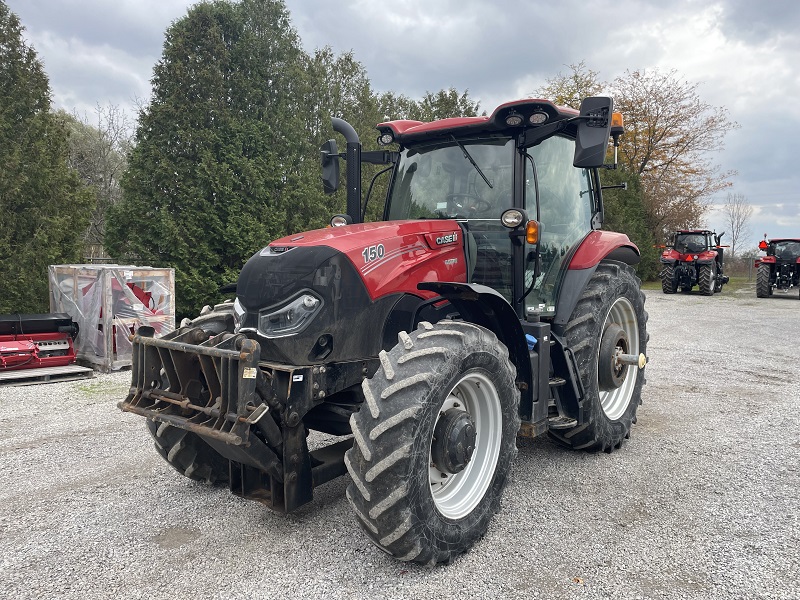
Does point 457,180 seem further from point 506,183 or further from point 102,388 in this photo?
point 102,388

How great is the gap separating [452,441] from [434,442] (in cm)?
10

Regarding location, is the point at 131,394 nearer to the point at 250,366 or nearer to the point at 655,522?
the point at 250,366

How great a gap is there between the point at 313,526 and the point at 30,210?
801 cm

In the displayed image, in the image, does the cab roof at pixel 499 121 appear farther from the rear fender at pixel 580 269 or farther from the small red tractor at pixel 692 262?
the small red tractor at pixel 692 262

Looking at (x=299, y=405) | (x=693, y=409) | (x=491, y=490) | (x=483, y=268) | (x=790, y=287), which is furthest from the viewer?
(x=790, y=287)

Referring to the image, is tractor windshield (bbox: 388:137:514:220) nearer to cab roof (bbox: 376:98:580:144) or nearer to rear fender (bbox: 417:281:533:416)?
cab roof (bbox: 376:98:580:144)

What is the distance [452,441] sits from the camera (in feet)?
9.70

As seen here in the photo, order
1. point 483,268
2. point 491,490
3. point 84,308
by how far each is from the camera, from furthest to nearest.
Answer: point 84,308
point 483,268
point 491,490

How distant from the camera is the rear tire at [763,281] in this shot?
744 inches

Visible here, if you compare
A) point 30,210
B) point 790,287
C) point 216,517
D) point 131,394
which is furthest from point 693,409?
point 790,287

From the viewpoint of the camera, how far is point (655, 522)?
3342 millimetres

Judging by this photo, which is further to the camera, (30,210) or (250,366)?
(30,210)

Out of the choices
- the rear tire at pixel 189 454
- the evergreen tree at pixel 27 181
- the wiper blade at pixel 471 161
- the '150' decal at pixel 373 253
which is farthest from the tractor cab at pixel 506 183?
the evergreen tree at pixel 27 181

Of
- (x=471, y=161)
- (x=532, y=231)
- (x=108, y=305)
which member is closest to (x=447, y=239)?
(x=532, y=231)
